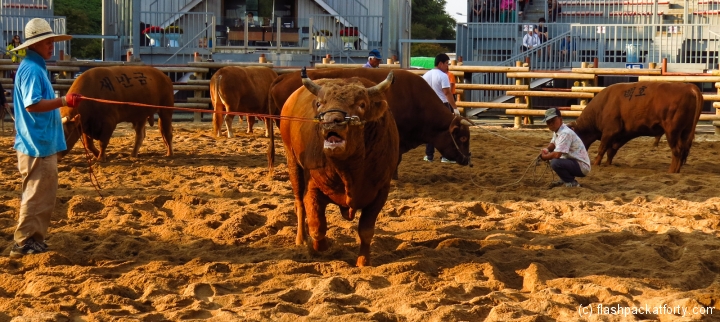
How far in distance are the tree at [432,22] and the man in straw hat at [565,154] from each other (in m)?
38.4

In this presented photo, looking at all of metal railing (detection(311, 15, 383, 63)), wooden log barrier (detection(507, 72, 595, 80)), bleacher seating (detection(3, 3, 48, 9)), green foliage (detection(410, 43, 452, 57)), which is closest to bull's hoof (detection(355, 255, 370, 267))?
wooden log barrier (detection(507, 72, 595, 80))

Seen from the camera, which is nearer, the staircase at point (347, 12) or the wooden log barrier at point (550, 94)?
the wooden log barrier at point (550, 94)

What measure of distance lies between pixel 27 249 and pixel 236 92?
32.4 feet

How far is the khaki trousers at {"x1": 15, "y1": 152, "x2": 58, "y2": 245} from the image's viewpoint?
23.6 ft

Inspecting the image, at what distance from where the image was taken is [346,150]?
21.0 feet

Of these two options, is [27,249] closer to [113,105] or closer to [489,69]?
[113,105]

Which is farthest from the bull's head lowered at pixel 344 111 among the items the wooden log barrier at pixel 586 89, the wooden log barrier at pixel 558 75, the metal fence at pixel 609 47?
the metal fence at pixel 609 47

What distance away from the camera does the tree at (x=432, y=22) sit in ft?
164

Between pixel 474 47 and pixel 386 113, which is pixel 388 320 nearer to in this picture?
pixel 386 113

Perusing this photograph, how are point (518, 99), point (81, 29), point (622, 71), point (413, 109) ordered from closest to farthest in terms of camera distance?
1. point (413, 109)
2. point (622, 71)
3. point (518, 99)
4. point (81, 29)

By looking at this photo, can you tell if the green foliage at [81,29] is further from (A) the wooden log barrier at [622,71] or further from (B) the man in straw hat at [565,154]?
(B) the man in straw hat at [565,154]

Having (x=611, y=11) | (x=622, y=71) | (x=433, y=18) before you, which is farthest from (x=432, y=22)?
(x=622, y=71)

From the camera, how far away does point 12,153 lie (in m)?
13.9

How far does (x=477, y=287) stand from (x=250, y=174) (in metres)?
6.26
